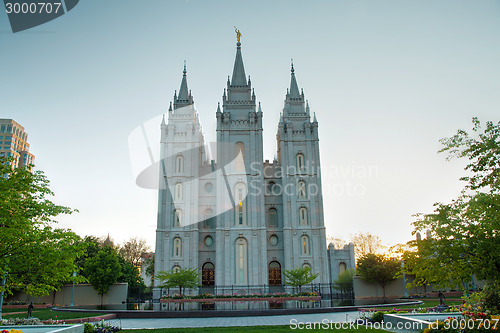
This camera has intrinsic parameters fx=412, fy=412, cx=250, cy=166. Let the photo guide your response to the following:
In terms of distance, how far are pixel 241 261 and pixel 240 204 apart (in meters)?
6.38

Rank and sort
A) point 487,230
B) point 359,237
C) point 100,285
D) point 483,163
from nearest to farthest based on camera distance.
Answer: point 487,230
point 483,163
point 100,285
point 359,237

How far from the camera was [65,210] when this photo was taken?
19.4 meters

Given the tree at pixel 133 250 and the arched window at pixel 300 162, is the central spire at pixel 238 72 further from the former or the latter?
the tree at pixel 133 250

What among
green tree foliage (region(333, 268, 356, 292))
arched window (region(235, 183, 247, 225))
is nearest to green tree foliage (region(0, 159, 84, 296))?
arched window (region(235, 183, 247, 225))

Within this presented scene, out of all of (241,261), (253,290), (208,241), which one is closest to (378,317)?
(253,290)

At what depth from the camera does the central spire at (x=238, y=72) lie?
52.6 metres

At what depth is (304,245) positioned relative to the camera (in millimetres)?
46438

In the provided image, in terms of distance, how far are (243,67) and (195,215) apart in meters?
20.8

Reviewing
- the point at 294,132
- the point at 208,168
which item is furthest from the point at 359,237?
the point at 208,168

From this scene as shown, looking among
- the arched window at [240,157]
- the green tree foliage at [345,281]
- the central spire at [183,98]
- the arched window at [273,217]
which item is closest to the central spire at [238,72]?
the central spire at [183,98]

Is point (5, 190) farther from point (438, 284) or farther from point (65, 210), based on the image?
point (438, 284)

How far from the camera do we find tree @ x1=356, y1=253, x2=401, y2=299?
140 ft

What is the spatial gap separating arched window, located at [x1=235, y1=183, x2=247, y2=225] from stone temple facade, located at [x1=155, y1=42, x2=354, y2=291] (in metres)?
0.11

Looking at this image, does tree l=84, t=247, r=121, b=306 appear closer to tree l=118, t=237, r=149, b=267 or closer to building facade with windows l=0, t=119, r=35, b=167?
tree l=118, t=237, r=149, b=267
